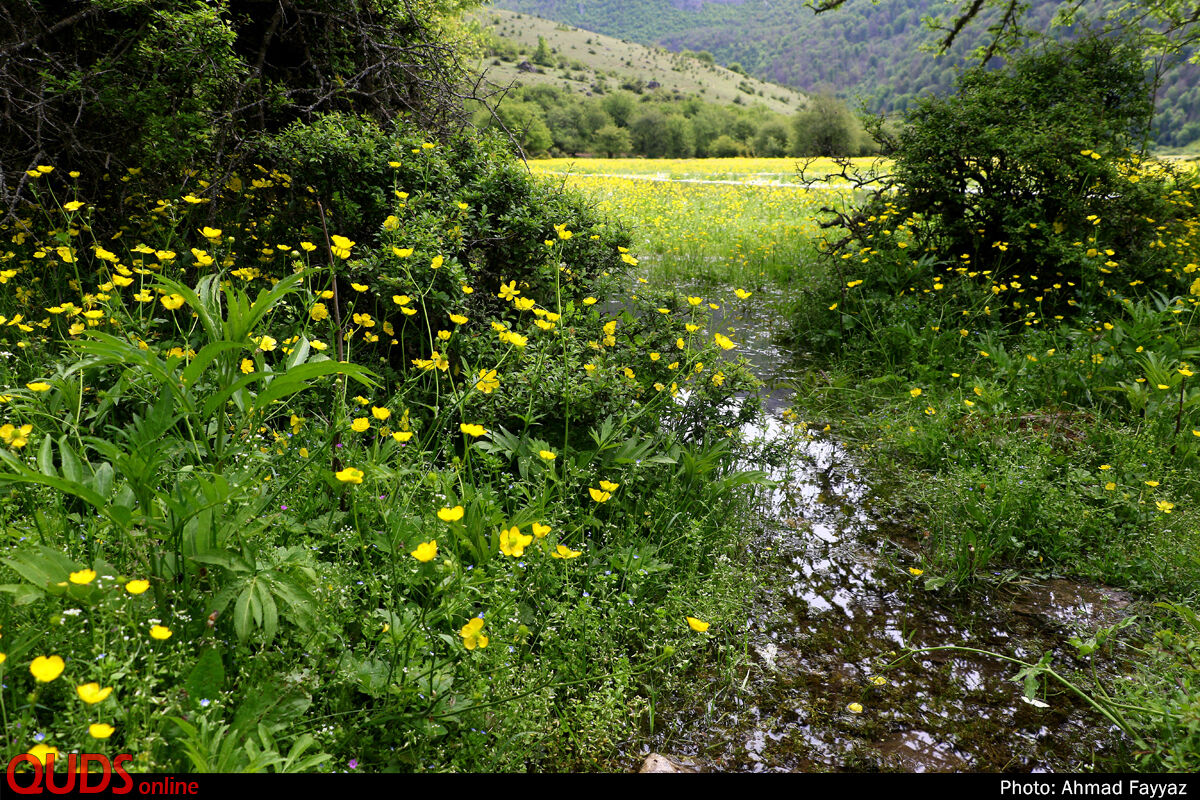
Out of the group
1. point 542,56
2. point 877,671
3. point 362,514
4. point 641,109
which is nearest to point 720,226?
point 877,671

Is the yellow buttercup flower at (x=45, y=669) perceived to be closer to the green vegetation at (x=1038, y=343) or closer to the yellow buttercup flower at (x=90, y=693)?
the yellow buttercup flower at (x=90, y=693)

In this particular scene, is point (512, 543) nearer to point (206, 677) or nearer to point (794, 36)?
point (206, 677)

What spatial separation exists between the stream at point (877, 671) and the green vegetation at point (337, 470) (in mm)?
167

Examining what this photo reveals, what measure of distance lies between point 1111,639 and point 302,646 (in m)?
2.76

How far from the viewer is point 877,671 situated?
223cm

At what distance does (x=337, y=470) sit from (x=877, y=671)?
1.99 meters

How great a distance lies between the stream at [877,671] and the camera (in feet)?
6.28

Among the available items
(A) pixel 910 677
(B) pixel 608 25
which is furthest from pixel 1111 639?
(B) pixel 608 25


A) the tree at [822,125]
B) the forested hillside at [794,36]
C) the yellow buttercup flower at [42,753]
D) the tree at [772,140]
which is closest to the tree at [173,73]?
the yellow buttercup flower at [42,753]

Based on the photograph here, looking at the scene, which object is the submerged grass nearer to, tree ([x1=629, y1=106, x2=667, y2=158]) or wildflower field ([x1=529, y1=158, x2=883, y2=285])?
wildflower field ([x1=529, y1=158, x2=883, y2=285])

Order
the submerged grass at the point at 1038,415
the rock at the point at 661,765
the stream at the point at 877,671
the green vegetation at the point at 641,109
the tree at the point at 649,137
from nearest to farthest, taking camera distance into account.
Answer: the rock at the point at 661,765 < the stream at the point at 877,671 < the submerged grass at the point at 1038,415 < the green vegetation at the point at 641,109 < the tree at the point at 649,137

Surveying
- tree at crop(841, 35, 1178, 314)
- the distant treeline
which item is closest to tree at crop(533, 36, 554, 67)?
the distant treeline

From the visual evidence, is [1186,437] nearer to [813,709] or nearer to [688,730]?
[813,709]

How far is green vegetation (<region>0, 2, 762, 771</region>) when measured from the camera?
1479mm
